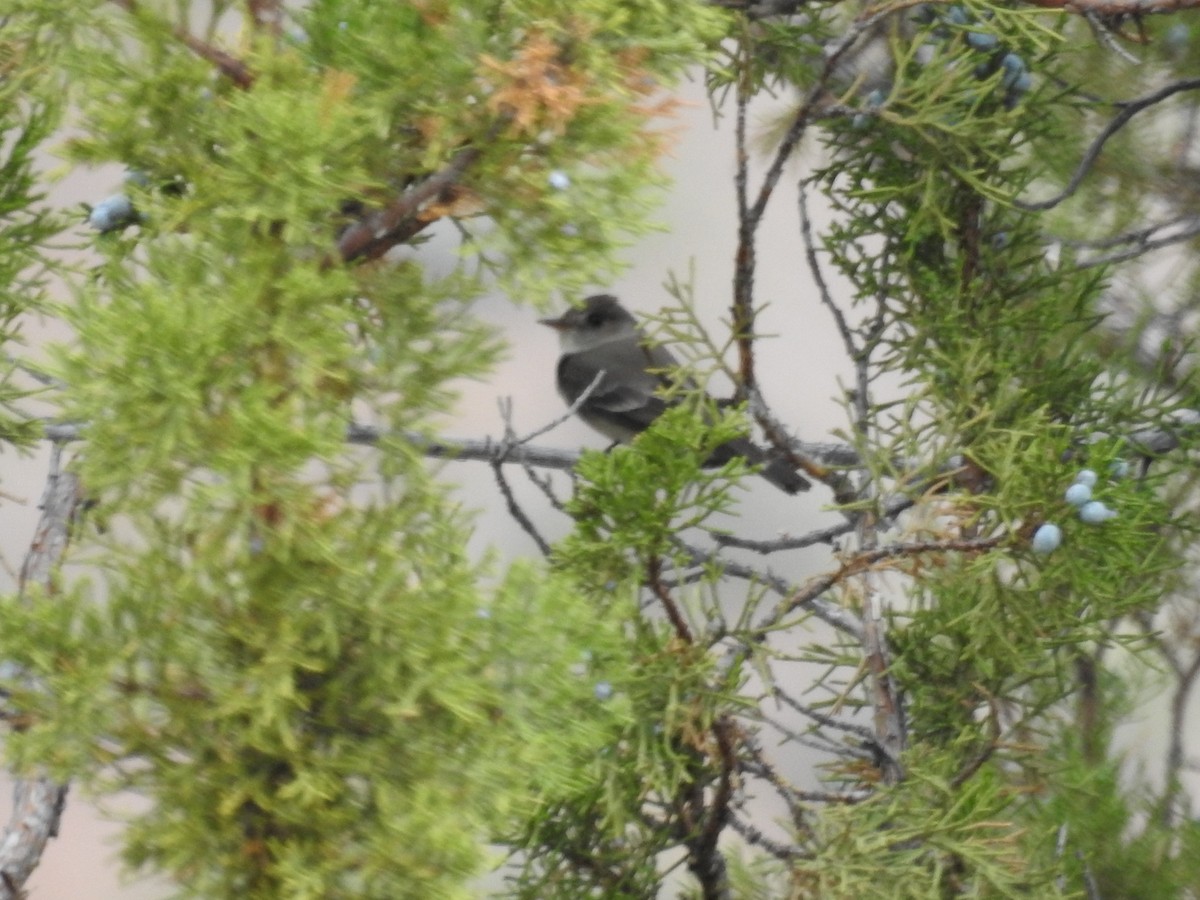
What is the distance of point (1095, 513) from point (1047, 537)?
24mm

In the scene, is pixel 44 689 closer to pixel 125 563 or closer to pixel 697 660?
pixel 125 563

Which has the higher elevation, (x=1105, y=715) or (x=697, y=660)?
(x=1105, y=715)

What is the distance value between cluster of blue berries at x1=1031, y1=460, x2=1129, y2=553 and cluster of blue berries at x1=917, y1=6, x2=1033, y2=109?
28cm

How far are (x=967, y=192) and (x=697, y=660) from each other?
40 centimetres

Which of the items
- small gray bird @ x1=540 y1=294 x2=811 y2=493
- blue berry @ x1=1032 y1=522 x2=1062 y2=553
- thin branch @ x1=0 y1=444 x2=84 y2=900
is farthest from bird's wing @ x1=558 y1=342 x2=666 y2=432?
thin branch @ x1=0 y1=444 x2=84 y2=900

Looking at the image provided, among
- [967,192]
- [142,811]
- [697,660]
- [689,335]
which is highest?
[967,192]

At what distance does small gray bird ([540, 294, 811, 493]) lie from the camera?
188 centimetres

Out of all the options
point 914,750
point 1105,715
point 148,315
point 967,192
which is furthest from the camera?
point 1105,715

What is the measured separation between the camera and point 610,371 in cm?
203

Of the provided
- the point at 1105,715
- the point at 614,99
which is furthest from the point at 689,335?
the point at 1105,715

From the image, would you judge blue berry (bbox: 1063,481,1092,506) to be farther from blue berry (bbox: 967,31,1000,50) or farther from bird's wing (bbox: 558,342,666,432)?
bird's wing (bbox: 558,342,666,432)

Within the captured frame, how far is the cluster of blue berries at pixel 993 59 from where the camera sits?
918mm

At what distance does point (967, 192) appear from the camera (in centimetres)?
95

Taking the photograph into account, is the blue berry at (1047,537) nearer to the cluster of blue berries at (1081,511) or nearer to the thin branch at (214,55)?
the cluster of blue berries at (1081,511)
